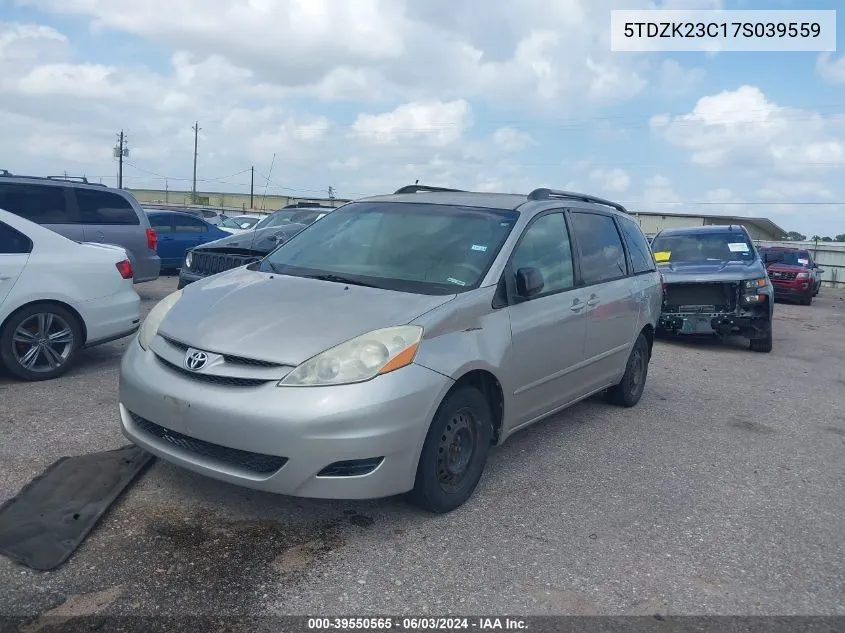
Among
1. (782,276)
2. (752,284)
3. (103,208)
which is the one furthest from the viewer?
(782,276)

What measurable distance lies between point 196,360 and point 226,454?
481 millimetres

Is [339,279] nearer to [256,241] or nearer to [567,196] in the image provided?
[567,196]

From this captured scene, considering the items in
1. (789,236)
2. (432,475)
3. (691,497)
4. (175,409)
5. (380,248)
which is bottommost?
(691,497)

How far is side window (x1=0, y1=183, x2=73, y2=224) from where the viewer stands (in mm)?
8430

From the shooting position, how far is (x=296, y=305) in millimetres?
3900

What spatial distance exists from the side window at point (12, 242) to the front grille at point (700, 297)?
7.81m

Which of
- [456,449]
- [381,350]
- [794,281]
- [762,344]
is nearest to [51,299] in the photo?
[381,350]

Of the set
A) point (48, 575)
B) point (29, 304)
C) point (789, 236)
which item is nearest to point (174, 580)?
point (48, 575)

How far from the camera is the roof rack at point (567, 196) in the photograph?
5273mm

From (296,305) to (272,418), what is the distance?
786 mm

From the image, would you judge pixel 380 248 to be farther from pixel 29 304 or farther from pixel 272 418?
pixel 29 304

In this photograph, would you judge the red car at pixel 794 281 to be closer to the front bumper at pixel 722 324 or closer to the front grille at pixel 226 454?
the front bumper at pixel 722 324

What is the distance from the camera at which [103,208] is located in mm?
9602

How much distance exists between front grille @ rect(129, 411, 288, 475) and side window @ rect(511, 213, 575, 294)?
1918 mm
